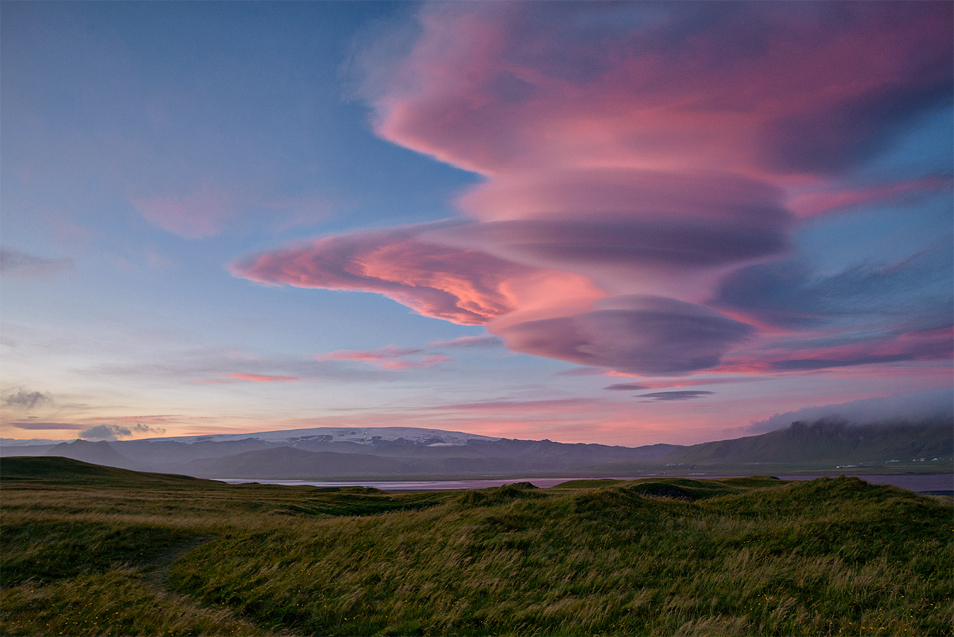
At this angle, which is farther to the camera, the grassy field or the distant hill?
the distant hill

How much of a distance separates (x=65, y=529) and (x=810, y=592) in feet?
104

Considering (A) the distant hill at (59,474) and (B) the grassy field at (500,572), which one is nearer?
(B) the grassy field at (500,572)

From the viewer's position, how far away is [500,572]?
17719 mm

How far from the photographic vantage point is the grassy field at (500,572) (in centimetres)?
1398

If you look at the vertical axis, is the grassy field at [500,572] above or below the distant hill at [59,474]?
above

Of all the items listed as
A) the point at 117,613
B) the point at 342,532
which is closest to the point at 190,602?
the point at 117,613

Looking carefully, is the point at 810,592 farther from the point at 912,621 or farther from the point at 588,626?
the point at 588,626

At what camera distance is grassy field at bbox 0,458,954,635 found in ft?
45.9

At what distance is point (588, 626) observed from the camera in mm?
13438

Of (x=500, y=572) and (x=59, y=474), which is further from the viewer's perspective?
(x=59, y=474)

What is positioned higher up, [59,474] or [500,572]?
[500,572]

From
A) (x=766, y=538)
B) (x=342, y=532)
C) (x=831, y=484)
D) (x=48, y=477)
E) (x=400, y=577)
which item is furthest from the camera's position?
(x=48, y=477)

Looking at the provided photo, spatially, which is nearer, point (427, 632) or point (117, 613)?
point (427, 632)

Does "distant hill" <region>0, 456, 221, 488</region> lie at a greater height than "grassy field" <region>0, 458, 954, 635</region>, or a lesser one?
lesser
